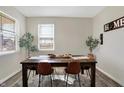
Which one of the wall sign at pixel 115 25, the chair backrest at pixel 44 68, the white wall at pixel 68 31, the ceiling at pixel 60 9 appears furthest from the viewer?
the white wall at pixel 68 31

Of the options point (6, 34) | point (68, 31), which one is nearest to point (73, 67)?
point (6, 34)

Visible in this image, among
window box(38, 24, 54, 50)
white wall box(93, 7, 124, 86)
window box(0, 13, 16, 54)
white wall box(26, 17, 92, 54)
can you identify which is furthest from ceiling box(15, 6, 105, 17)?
window box(38, 24, 54, 50)

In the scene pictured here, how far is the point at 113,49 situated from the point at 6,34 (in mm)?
3362

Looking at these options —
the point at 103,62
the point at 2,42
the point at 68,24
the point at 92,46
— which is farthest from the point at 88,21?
the point at 2,42

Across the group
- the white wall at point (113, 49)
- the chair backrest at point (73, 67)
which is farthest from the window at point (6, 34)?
the white wall at point (113, 49)

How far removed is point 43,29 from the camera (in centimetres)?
834

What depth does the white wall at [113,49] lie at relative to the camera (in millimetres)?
4407

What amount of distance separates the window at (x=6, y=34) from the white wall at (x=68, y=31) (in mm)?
2288

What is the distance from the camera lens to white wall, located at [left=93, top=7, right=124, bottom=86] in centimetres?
441

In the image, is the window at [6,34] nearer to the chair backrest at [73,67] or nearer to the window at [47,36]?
the chair backrest at [73,67]

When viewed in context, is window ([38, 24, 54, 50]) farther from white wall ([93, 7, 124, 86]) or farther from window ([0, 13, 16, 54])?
white wall ([93, 7, 124, 86])
